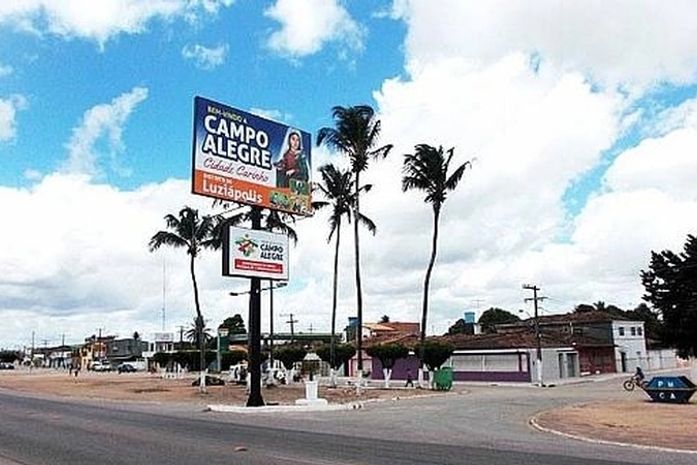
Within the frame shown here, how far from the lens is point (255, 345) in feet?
115

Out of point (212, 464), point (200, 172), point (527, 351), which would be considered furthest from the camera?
point (527, 351)

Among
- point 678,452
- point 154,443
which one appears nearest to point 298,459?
point 154,443

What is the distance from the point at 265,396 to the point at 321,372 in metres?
36.3

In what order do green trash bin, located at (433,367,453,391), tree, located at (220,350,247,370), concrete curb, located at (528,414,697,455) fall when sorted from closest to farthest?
concrete curb, located at (528,414,697,455) → green trash bin, located at (433,367,453,391) → tree, located at (220,350,247,370)

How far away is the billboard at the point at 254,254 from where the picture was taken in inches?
1359

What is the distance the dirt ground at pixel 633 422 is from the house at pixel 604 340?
45.1 metres

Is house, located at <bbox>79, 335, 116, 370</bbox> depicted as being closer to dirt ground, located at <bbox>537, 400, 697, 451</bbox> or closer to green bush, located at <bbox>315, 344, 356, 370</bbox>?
green bush, located at <bbox>315, 344, 356, 370</bbox>

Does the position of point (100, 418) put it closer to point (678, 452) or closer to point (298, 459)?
point (298, 459)

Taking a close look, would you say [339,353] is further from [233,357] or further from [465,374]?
[233,357]

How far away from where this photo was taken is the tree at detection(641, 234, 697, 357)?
46.0 metres

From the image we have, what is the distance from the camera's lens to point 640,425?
22.8m

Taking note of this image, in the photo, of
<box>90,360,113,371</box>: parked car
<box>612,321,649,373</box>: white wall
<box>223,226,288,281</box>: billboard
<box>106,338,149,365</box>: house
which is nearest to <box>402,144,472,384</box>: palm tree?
<box>223,226,288,281</box>: billboard

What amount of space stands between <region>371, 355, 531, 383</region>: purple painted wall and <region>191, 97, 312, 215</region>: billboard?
31.4 meters

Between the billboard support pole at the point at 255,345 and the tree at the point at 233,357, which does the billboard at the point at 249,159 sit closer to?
the billboard support pole at the point at 255,345
